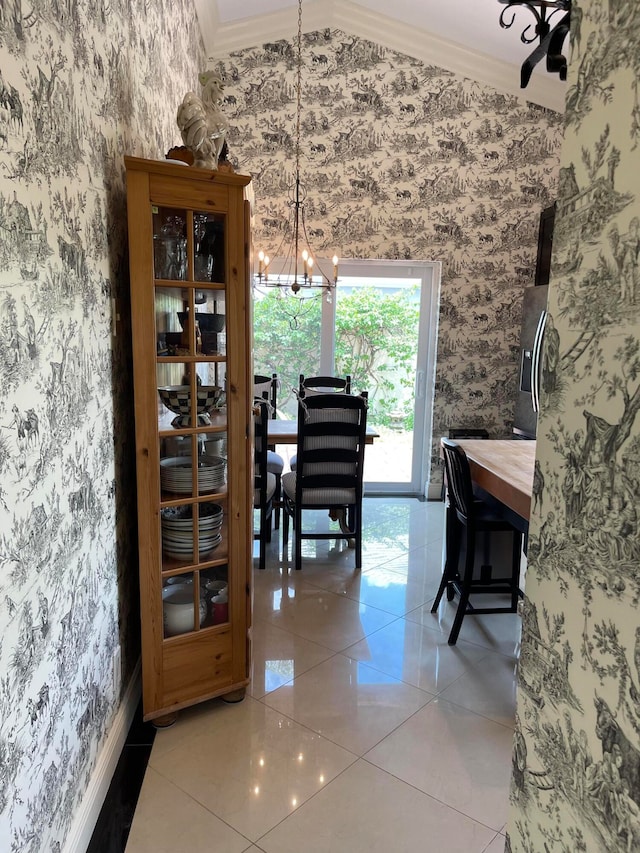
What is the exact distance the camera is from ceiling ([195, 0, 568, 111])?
166 inches

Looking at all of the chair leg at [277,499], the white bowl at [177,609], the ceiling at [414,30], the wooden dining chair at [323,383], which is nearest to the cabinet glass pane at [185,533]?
the white bowl at [177,609]

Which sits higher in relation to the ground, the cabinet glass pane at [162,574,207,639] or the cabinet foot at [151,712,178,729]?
the cabinet glass pane at [162,574,207,639]

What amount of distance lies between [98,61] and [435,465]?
4.27 m

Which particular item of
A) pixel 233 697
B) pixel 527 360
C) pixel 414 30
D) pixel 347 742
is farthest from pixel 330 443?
pixel 414 30

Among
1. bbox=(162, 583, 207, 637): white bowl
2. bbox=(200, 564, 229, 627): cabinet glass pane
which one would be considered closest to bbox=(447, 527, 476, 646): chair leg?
bbox=(200, 564, 229, 627): cabinet glass pane

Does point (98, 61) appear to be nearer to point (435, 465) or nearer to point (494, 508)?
point (494, 508)

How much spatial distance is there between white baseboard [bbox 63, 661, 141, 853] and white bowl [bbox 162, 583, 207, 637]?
0.29 m

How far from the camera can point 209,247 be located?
84.9 inches

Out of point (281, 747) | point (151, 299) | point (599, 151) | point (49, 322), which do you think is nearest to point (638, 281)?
point (599, 151)

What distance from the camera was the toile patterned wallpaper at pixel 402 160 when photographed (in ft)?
15.5

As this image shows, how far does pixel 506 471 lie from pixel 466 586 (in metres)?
0.68

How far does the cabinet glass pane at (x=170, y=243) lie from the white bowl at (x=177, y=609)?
3.93ft

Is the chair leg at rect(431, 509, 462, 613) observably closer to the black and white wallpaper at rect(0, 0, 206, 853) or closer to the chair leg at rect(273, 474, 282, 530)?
the chair leg at rect(273, 474, 282, 530)

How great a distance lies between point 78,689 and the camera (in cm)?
166
